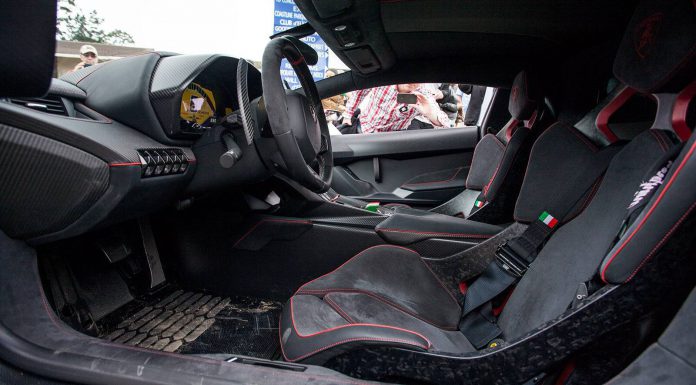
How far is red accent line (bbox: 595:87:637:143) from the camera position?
1.17m

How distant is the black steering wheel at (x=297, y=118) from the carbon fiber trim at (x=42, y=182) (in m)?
0.44

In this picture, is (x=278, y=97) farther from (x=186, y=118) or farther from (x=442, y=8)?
(x=442, y=8)

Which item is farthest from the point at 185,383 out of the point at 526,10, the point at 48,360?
the point at 526,10

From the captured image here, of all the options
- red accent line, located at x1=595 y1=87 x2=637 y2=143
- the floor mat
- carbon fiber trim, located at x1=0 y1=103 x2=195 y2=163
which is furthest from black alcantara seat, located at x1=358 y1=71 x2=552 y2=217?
carbon fiber trim, located at x1=0 y1=103 x2=195 y2=163

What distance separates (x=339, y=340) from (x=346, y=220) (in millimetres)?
713

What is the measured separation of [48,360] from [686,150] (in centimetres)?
141

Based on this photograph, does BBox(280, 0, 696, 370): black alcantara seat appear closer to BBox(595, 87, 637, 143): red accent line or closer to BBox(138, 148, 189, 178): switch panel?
BBox(595, 87, 637, 143): red accent line

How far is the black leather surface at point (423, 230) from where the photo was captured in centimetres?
155

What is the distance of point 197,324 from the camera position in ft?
5.07

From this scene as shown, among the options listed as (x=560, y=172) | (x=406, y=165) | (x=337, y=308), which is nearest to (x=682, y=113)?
(x=560, y=172)

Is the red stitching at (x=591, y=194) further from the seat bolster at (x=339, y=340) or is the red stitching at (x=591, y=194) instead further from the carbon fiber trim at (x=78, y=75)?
the carbon fiber trim at (x=78, y=75)

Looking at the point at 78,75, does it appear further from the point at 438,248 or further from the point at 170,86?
the point at 438,248

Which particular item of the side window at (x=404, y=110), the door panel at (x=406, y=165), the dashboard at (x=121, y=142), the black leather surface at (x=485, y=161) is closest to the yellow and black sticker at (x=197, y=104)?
the dashboard at (x=121, y=142)

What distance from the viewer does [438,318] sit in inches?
50.9
